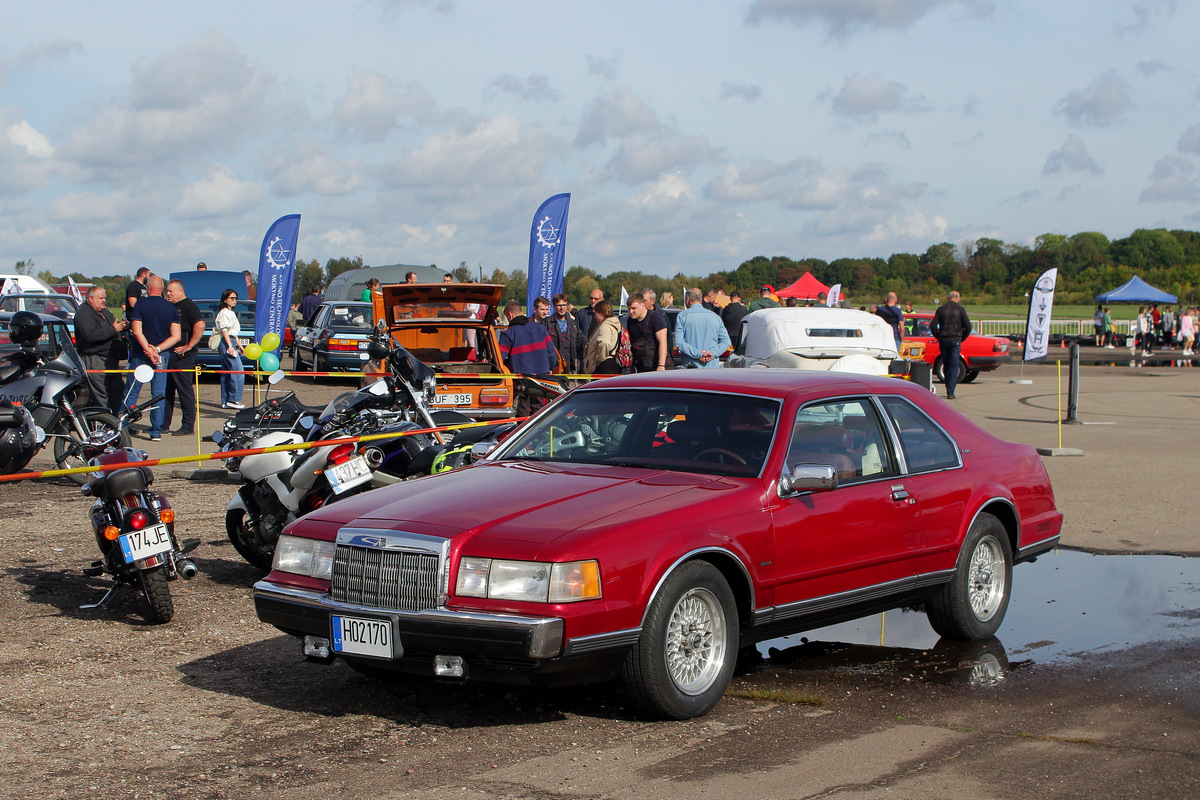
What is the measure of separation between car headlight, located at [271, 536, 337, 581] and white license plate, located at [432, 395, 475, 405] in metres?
8.26

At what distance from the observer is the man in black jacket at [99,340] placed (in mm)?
15328

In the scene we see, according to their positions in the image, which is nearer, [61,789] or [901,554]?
[61,789]

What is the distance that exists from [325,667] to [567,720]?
5.04 ft

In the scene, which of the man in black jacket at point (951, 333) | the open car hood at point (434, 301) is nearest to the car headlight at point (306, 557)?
the open car hood at point (434, 301)

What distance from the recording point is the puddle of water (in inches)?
240

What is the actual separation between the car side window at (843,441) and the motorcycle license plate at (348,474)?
9.53 ft

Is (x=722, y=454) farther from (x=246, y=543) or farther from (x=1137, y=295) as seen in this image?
(x=1137, y=295)

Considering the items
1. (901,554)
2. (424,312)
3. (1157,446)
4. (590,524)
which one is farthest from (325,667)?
(1157,446)

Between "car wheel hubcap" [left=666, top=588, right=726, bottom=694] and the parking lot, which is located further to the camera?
"car wheel hubcap" [left=666, top=588, right=726, bottom=694]

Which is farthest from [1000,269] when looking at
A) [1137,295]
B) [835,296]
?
[835,296]

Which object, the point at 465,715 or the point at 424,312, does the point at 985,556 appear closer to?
the point at 465,715

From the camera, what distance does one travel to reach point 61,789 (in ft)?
13.3

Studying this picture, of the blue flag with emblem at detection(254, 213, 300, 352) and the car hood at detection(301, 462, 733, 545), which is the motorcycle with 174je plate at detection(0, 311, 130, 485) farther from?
the blue flag with emblem at detection(254, 213, 300, 352)

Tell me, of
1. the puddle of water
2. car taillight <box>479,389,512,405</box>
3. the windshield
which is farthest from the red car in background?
the windshield
